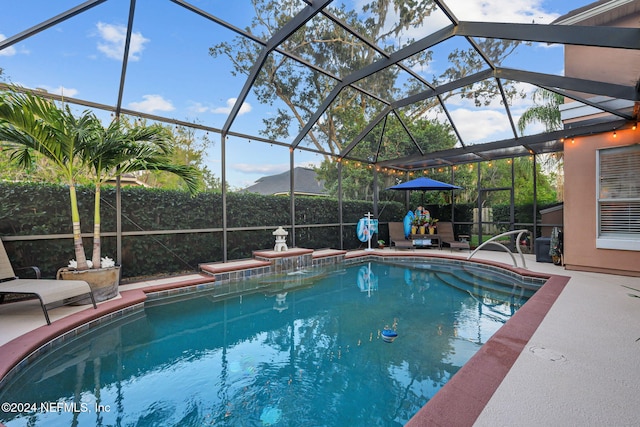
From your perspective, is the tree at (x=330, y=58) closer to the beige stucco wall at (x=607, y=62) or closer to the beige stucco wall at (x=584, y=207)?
the beige stucco wall at (x=607, y=62)

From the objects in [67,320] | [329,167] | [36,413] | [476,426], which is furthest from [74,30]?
[329,167]

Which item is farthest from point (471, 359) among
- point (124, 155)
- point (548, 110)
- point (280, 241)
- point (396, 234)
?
point (548, 110)

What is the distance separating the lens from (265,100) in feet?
26.7

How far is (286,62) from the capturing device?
659cm

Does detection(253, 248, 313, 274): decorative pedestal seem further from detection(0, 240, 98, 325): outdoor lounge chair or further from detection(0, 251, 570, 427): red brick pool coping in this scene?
detection(0, 240, 98, 325): outdoor lounge chair

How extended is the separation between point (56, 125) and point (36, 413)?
3.48 m

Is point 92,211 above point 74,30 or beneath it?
beneath

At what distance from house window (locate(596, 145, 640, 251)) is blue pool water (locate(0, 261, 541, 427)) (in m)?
2.55

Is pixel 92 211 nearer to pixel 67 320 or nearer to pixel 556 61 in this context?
pixel 67 320

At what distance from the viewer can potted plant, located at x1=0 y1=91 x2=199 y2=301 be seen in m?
3.73

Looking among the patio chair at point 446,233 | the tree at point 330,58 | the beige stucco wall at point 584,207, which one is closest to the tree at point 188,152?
the tree at point 330,58

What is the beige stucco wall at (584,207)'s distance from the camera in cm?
596

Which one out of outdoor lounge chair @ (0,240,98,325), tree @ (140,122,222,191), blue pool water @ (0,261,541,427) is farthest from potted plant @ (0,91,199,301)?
tree @ (140,122,222,191)

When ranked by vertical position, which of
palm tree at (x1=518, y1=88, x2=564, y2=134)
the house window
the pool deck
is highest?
palm tree at (x1=518, y1=88, x2=564, y2=134)
